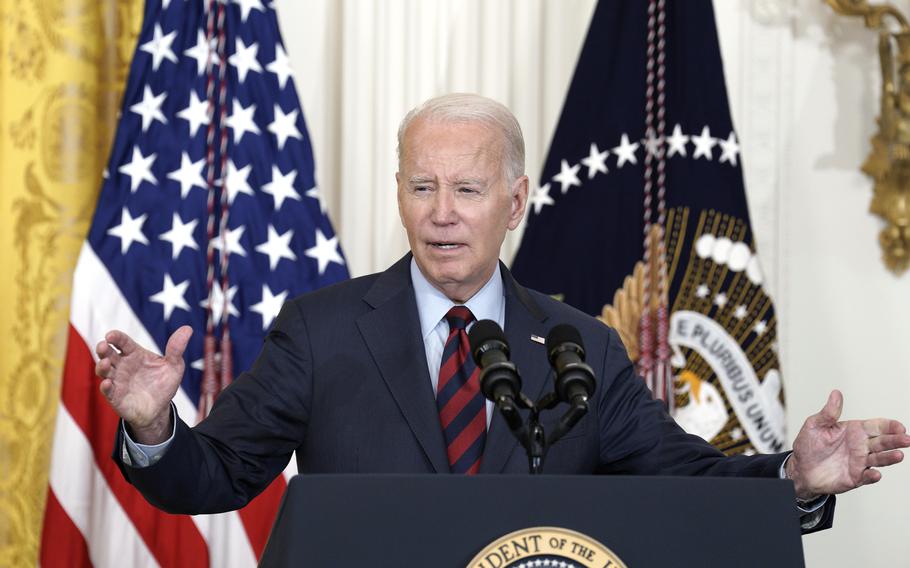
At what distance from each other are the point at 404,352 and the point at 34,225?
1.99 m

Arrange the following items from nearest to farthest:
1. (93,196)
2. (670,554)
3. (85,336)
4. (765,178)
Result: (670,554) → (85,336) → (93,196) → (765,178)

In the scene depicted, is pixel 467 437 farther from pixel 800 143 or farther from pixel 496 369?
pixel 800 143

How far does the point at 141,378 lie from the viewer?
6.38 ft

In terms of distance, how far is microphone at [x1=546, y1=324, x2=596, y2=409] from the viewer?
5.44ft

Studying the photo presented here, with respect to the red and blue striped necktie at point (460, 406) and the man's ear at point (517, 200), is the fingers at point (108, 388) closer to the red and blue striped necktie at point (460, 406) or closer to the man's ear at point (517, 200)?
the red and blue striped necktie at point (460, 406)

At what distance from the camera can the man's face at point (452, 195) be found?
235cm

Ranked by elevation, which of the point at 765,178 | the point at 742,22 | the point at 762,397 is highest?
the point at 742,22

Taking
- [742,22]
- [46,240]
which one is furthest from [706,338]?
[46,240]

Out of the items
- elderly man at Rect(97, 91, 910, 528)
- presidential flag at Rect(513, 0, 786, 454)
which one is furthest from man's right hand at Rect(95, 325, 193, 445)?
presidential flag at Rect(513, 0, 786, 454)

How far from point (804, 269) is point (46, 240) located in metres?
2.80

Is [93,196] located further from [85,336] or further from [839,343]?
[839,343]

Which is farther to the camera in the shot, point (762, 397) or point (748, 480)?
point (762, 397)

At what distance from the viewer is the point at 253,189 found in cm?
380

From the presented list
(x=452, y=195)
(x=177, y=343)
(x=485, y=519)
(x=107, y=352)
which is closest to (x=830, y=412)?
(x=485, y=519)
